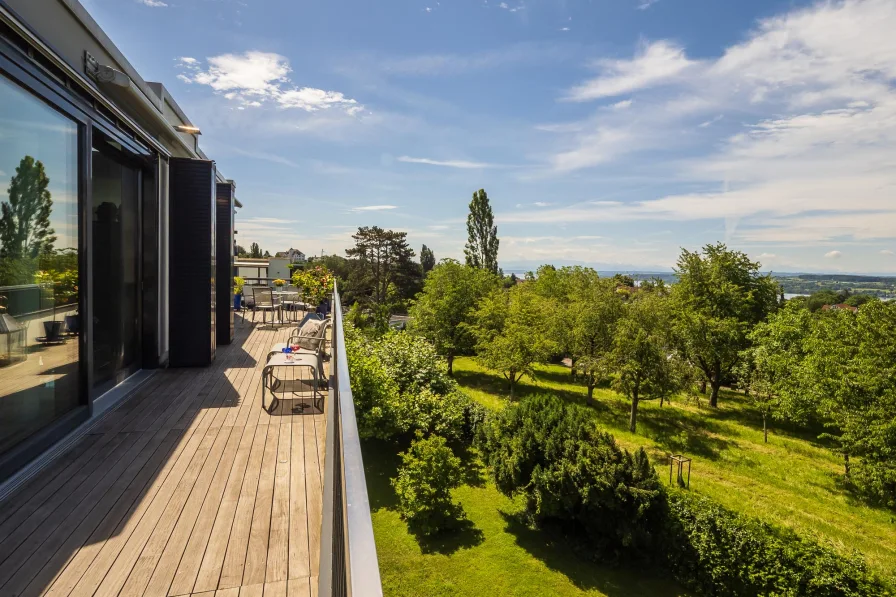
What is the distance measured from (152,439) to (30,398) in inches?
34.5

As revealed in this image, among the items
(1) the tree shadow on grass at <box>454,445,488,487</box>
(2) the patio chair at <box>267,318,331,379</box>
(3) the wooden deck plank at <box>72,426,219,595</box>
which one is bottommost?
(1) the tree shadow on grass at <box>454,445,488,487</box>

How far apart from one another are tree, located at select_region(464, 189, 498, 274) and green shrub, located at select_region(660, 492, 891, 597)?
35588 millimetres

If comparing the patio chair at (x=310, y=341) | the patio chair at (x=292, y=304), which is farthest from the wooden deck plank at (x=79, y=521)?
the patio chair at (x=292, y=304)

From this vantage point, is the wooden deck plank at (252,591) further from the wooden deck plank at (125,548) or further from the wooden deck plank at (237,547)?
the wooden deck plank at (125,548)

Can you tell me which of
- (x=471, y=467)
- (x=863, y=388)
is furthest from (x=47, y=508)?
(x=863, y=388)

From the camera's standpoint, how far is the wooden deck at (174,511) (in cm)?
211

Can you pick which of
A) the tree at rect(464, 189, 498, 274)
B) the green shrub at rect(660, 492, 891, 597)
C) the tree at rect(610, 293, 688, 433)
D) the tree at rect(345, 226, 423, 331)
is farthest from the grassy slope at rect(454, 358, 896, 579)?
the tree at rect(464, 189, 498, 274)

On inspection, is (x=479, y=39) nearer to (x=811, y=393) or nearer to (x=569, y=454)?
(x=569, y=454)

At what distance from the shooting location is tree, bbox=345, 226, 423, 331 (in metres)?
43.2

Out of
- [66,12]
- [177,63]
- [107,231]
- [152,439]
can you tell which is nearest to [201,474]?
[152,439]

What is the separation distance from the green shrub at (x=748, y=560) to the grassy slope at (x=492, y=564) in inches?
29.5

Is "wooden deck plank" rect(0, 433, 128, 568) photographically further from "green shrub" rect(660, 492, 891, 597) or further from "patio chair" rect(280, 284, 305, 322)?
"green shrub" rect(660, 492, 891, 597)

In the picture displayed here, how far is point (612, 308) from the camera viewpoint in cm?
2061

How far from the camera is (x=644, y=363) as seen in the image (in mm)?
17500
